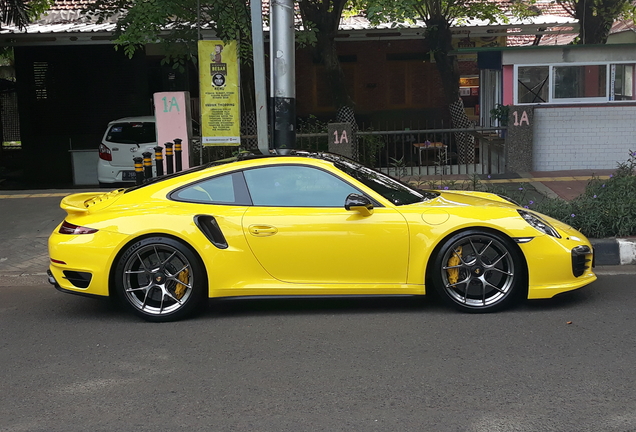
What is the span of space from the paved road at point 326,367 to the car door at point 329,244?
36 cm

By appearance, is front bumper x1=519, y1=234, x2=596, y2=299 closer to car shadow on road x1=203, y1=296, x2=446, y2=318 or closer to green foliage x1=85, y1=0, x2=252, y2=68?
car shadow on road x1=203, y1=296, x2=446, y2=318

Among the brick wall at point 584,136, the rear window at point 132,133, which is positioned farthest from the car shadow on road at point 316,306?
the rear window at point 132,133

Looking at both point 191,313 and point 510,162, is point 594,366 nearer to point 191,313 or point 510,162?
point 191,313

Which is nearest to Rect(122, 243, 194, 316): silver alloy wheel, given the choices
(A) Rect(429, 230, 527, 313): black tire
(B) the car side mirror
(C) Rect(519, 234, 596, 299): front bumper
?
(B) the car side mirror

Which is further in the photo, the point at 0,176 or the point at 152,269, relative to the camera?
the point at 0,176

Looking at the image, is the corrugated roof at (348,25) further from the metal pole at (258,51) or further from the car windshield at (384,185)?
the car windshield at (384,185)

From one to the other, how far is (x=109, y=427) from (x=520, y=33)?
18.5 meters

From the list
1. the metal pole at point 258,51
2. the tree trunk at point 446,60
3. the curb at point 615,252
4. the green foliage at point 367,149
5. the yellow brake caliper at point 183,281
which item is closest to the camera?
the yellow brake caliper at point 183,281

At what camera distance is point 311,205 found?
609 cm

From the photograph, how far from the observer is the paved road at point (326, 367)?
13.7 ft

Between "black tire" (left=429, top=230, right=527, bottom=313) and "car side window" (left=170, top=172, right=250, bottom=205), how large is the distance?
5.40ft

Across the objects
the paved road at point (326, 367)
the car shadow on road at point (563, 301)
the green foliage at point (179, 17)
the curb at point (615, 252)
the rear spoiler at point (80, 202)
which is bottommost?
the paved road at point (326, 367)

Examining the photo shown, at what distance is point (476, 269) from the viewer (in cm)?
596

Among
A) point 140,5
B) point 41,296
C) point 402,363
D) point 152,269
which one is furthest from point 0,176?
point 402,363
